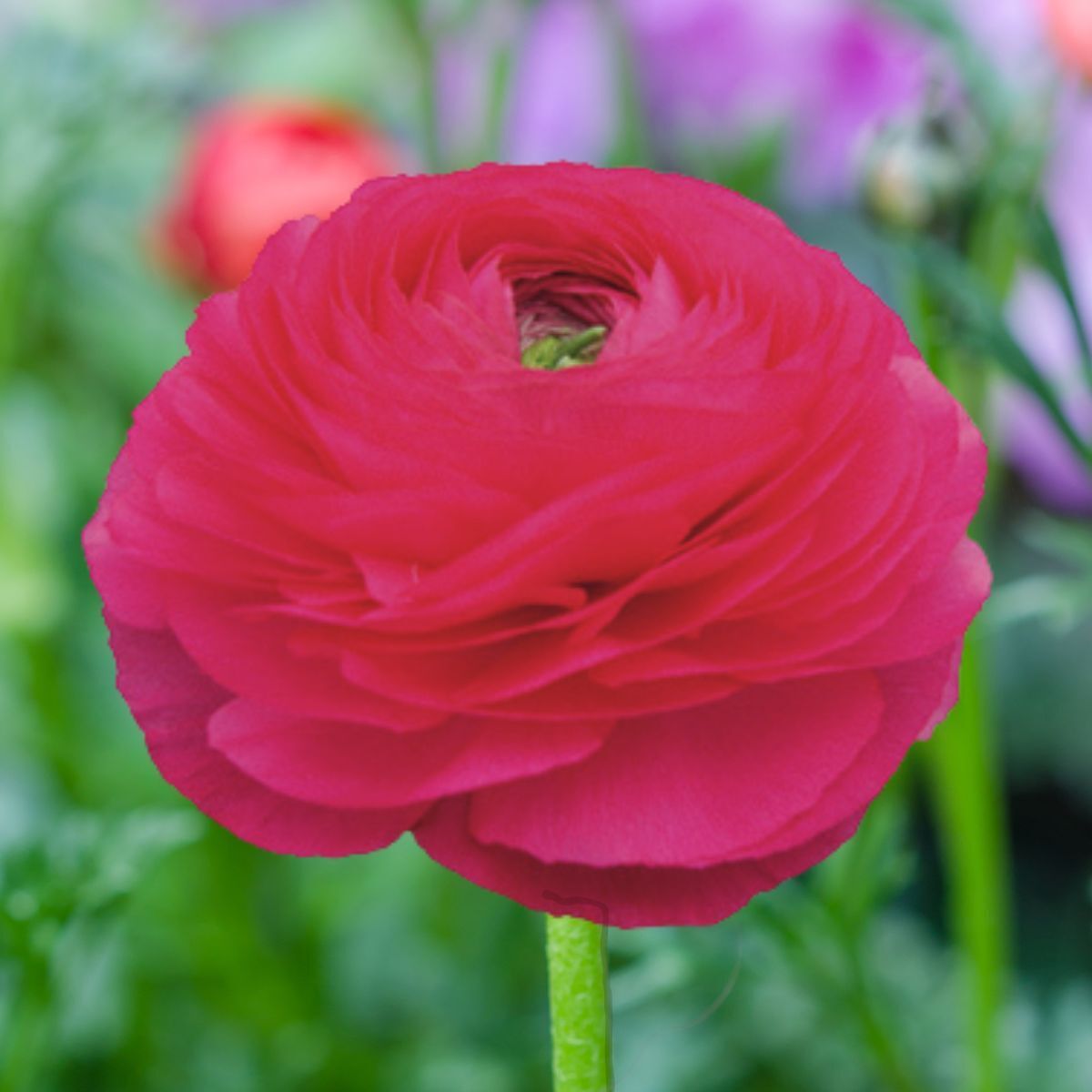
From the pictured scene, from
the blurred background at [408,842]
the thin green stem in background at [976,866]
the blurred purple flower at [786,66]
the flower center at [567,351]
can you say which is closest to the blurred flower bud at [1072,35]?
the blurred background at [408,842]

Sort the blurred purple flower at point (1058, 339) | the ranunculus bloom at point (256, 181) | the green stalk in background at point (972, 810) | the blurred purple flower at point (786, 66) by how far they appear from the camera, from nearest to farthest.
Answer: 1. the green stalk in background at point (972, 810)
2. the ranunculus bloom at point (256, 181)
3. the blurred purple flower at point (1058, 339)
4. the blurred purple flower at point (786, 66)

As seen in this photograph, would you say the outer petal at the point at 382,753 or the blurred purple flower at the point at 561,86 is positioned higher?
the outer petal at the point at 382,753

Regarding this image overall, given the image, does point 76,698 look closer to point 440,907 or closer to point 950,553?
point 440,907

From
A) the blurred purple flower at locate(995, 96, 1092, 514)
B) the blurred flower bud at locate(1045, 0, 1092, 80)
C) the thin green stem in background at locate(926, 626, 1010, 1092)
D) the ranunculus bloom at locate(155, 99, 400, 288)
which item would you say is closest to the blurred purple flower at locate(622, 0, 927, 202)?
the blurred purple flower at locate(995, 96, 1092, 514)

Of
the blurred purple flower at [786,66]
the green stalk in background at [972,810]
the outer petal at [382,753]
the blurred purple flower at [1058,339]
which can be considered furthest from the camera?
the blurred purple flower at [786,66]

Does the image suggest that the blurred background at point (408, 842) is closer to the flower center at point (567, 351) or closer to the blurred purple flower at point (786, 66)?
the blurred purple flower at point (786, 66)

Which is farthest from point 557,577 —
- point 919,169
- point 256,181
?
point 256,181
